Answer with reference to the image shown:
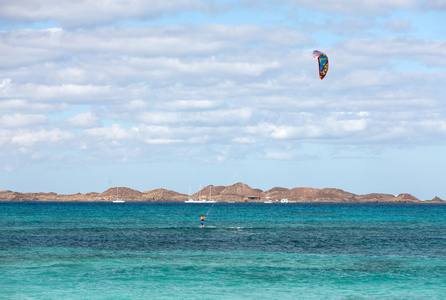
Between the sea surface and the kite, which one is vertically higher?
the kite

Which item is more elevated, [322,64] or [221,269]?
[322,64]

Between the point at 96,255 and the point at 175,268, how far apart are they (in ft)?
37.2

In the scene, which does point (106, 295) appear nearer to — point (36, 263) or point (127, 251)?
→ point (36, 263)

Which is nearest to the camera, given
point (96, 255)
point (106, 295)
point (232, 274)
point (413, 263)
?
point (106, 295)

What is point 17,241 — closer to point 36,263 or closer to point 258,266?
point 36,263

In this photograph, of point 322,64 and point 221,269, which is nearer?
point 221,269

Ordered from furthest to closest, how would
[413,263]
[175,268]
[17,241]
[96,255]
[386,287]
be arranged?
[17,241] → [96,255] → [413,263] → [175,268] → [386,287]

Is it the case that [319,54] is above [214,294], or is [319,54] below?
above

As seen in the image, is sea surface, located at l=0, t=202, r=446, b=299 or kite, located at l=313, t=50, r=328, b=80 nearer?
sea surface, located at l=0, t=202, r=446, b=299

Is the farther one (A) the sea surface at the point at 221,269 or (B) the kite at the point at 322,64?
(B) the kite at the point at 322,64

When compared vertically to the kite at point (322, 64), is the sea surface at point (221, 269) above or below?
below

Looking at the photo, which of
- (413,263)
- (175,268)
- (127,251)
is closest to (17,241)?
(127,251)

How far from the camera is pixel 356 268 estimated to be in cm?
4322

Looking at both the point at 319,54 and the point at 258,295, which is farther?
the point at 319,54
